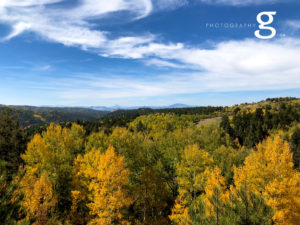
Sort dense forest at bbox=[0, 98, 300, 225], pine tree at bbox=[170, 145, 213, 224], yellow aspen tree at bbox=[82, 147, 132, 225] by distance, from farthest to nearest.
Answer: pine tree at bbox=[170, 145, 213, 224] → yellow aspen tree at bbox=[82, 147, 132, 225] → dense forest at bbox=[0, 98, 300, 225]

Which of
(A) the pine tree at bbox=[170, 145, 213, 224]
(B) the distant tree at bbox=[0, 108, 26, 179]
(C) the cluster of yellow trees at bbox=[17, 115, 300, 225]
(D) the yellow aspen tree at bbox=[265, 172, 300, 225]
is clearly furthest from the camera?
(B) the distant tree at bbox=[0, 108, 26, 179]

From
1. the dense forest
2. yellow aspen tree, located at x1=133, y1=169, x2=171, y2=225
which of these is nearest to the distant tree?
the dense forest

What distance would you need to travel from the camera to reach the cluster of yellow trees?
1105 cm

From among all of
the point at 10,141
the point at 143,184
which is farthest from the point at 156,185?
Result: the point at 10,141

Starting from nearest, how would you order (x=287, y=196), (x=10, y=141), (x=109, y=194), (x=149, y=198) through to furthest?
(x=287, y=196) < (x=109, y=194) < (x=149, y=198) < (x=10, y=141)

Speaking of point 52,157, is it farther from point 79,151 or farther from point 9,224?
point 9,224

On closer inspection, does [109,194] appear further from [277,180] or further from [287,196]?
[287,196]

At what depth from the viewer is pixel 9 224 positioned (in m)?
7.21

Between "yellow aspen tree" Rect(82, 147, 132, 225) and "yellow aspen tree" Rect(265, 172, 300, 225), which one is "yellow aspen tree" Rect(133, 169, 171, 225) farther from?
"yellow aspen tree" Rect(265, 172, 300, 225)

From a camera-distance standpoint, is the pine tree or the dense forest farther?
the pine tree

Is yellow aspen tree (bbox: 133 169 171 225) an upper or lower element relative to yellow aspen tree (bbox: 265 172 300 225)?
lower

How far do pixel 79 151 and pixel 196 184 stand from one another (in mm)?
39344

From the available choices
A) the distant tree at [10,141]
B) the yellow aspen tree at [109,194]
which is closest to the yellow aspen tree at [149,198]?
the yellow aspen tree at [109,194]

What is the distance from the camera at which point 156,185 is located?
3275cm
